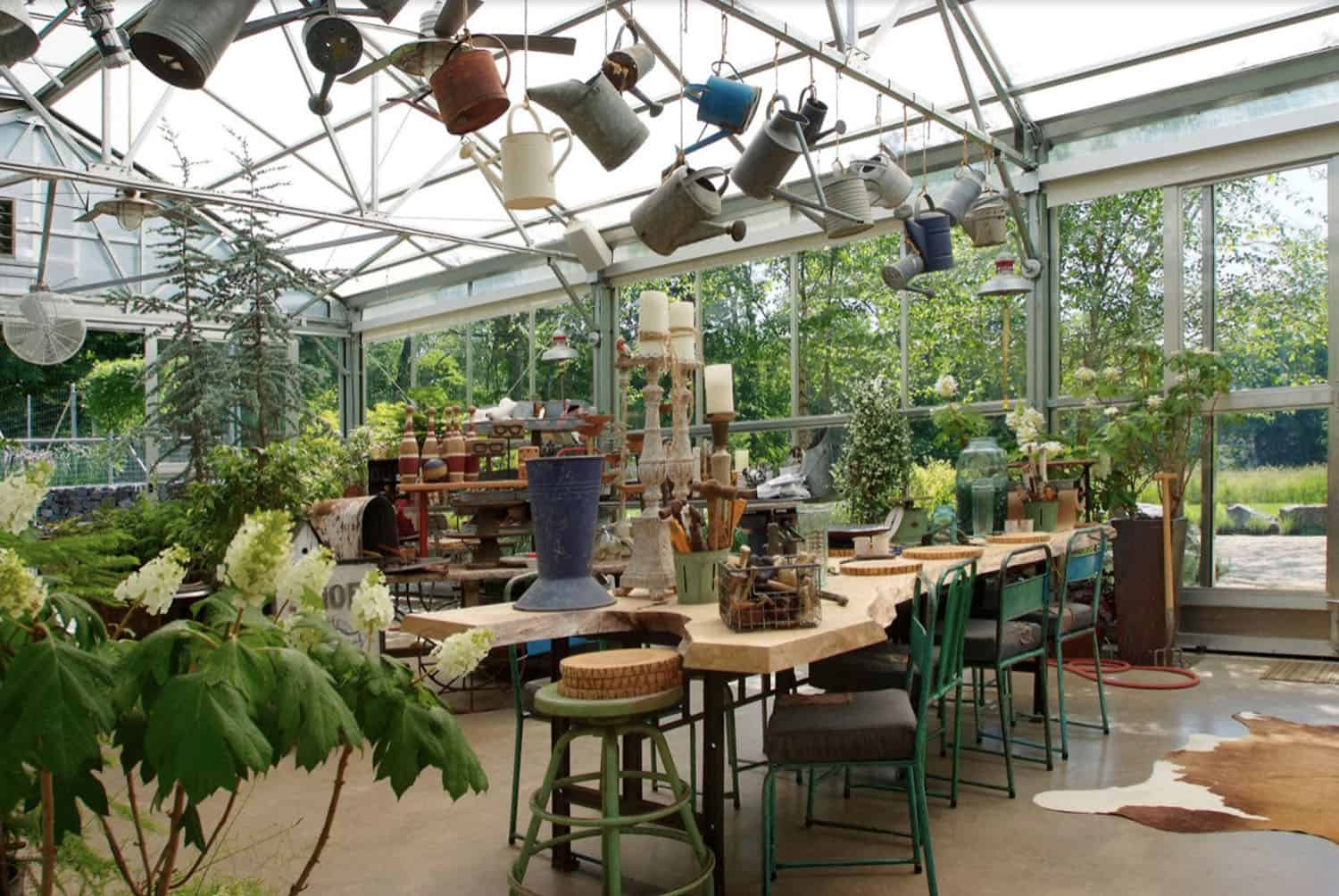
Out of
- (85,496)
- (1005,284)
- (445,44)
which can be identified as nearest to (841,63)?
(1005,284)

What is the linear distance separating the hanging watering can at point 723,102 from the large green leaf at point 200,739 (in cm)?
366

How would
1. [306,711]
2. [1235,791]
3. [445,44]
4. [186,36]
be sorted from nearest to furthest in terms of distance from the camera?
1. [306,711]
2. [186,36]
3. [445,44]
4. [1235,791]

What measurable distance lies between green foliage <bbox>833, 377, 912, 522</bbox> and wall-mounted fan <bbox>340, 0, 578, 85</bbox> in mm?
4961

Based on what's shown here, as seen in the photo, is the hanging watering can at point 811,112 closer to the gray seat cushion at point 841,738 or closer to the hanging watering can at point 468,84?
the hanging watering can at point 468,84

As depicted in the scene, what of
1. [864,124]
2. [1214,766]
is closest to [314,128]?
[864,124]

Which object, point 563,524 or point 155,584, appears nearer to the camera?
point 155,584

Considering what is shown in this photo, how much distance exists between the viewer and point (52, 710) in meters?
1.06

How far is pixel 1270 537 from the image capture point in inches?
279

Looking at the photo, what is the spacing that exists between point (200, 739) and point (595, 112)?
332cm

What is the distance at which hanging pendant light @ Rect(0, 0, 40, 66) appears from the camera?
3.30 m

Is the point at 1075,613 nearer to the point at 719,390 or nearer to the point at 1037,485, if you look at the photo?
the point at 1037,485

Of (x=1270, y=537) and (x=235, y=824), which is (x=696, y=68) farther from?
(x=235, y=824)

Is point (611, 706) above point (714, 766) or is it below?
above

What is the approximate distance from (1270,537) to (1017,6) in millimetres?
3779
